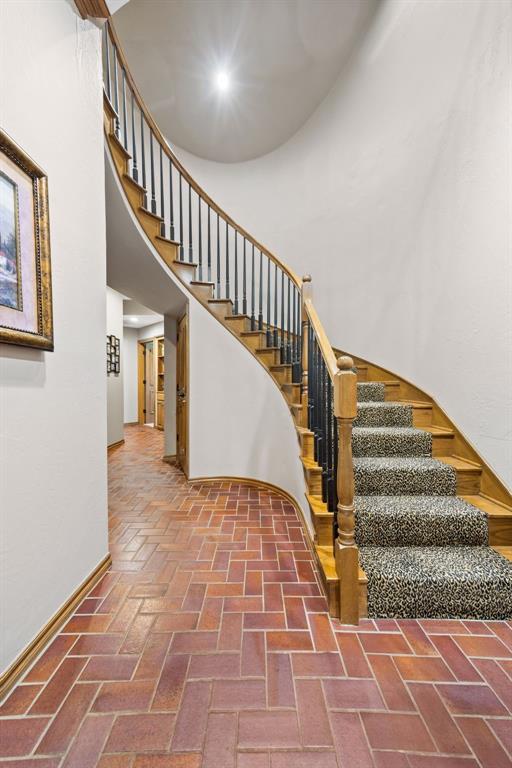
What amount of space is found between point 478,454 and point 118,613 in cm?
222

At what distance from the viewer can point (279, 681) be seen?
1.06 m

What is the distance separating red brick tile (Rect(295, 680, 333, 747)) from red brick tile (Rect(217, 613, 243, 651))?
28cm

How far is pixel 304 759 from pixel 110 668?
0.73 meters

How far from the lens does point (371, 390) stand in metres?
2.78

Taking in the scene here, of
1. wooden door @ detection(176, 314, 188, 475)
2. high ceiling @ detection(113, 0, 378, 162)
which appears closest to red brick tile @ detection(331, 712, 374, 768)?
wooden door @ detection(176, 314, 188, 475)

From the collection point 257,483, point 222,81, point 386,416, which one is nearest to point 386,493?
point 386,416

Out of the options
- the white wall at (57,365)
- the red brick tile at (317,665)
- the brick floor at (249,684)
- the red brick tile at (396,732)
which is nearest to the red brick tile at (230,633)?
the brick floor at (249,684)

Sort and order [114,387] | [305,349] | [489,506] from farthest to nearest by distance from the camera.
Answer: [114,387]
[305,349]
[489,506]

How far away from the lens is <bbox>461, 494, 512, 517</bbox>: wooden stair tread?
160cm

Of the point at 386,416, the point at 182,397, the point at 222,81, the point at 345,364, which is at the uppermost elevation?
the point at 222,81

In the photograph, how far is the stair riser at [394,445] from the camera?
6.98ft

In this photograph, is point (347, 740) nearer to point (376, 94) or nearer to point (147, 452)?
point (147, 452)

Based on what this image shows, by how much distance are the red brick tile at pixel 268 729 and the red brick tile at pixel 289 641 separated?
9.0 inches

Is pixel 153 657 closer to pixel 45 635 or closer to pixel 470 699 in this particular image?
pixel 45 635
